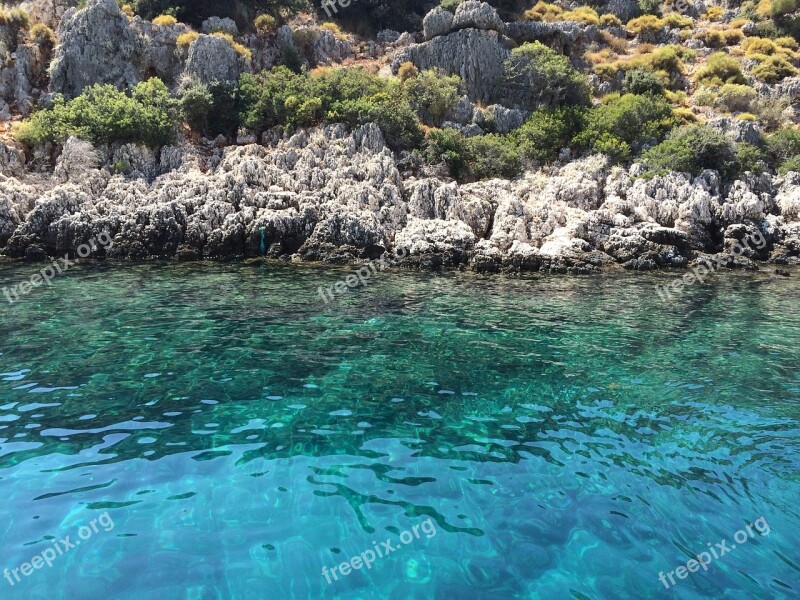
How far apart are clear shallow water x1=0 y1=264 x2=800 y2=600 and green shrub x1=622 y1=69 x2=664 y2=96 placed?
34.9 m

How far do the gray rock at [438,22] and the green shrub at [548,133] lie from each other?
47.7ft

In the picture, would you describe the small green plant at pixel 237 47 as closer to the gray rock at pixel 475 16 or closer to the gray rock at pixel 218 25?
the gray rock at pixel 218 25

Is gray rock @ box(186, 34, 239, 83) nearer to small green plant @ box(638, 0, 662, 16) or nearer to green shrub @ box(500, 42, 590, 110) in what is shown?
green shrub @ box(500, 42, 590, 110)

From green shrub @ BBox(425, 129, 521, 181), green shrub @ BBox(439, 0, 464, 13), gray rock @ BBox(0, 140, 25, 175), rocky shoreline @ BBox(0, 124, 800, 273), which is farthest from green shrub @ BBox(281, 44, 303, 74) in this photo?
gray rock @ BBox(0, 140, 25, 175)

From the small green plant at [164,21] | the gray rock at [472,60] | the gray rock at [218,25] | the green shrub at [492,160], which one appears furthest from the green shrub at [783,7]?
the small green plant at [164,21]

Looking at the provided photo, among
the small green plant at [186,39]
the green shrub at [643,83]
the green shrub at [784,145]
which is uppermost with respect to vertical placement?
the small green plant at [186,39]

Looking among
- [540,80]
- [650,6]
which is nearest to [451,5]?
[540,80]

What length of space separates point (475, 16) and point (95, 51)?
32778 mm

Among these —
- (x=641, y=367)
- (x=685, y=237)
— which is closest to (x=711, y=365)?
(x=641, y=367)

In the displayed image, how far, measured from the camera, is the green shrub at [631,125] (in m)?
38.6

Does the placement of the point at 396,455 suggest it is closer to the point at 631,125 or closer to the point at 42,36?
the point at 631,125

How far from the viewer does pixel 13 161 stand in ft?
109

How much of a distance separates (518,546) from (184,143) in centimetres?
3811

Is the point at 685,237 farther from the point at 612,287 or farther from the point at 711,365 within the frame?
the point at 711,365
